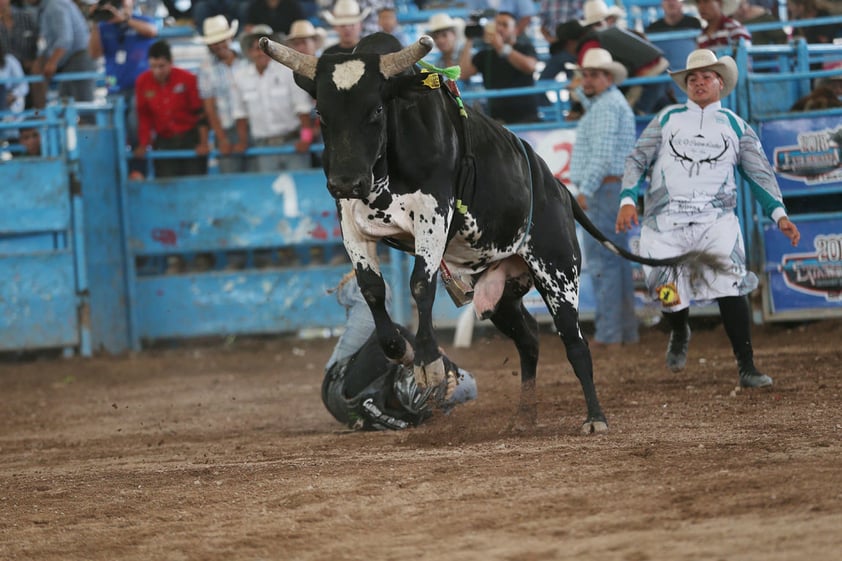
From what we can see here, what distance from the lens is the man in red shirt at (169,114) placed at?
39.4 ft

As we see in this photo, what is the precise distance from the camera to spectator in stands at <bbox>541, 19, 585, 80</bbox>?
11508 millimetres

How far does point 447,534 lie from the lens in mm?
4195

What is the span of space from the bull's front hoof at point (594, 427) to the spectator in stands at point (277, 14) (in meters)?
7.35

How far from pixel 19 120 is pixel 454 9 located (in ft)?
16.3

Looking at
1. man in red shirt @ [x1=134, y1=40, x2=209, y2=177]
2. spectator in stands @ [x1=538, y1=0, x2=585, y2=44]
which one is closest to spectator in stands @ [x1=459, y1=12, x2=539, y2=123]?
spectator in stands @ [x1=538, y1=0, x2=585, y2=44]

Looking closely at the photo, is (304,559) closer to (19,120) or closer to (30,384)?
(30,384)

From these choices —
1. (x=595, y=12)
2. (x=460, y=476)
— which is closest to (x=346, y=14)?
(x=595, y=12)

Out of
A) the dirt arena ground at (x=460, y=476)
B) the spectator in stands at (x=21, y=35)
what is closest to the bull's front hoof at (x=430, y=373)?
the dirt arena ground at (x=460, y=476)

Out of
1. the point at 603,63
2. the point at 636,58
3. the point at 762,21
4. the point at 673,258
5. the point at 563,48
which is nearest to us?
the point at 673,258

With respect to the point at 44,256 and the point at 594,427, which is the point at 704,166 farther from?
the point at 44,256

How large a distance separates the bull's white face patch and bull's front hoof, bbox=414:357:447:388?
135 centimetres

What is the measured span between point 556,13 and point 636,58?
2.32m

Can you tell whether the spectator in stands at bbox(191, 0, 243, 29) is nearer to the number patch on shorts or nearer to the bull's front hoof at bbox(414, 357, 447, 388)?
the number patch on shorts

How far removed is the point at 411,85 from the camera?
5828mm
